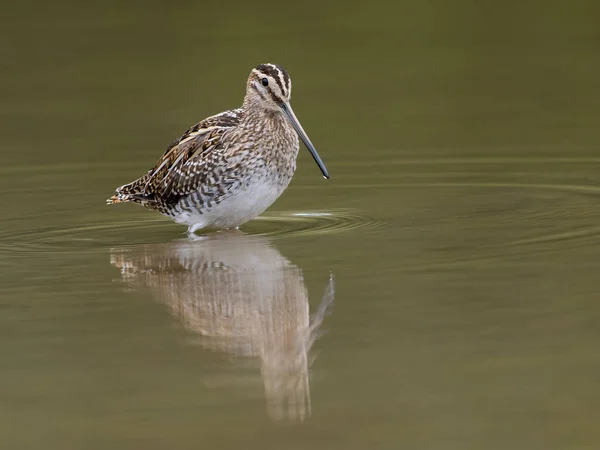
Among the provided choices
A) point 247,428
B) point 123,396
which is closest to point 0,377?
point 123,396

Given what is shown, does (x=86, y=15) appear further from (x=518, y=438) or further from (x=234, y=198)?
(x=518, y=438)

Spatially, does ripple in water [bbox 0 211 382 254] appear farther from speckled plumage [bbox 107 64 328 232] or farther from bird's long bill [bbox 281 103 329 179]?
bird's long bill [bbox 281 103 329 179]

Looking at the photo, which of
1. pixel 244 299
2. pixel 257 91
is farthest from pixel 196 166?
pixel 244 299

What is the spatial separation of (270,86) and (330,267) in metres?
2.16

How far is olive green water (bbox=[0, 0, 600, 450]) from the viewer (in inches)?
223

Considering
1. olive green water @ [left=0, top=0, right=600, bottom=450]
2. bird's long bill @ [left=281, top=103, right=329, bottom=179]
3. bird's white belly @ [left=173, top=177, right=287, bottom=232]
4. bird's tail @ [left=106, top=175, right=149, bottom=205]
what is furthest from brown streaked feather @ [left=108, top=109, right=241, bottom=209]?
bird's long bill @ [left=281, top=103, right=329, bottom=179]

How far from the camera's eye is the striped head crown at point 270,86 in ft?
32.8

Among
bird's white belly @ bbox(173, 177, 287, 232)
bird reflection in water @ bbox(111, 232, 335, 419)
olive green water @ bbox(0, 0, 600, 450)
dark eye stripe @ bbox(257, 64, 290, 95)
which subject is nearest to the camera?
olive green water @ bbox(0, 0, 600, 450)

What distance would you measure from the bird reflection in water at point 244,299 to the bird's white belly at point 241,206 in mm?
135

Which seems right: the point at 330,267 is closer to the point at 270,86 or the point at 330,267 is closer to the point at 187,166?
the point at 270,86

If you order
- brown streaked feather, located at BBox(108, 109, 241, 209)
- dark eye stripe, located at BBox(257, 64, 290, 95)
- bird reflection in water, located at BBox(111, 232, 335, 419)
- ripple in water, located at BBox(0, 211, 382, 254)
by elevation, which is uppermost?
dark eye stripe, located at BBox(257, 64, 290, 95)

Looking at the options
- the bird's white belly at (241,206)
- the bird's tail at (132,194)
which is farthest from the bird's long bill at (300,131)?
the bird's tail at (132,194)

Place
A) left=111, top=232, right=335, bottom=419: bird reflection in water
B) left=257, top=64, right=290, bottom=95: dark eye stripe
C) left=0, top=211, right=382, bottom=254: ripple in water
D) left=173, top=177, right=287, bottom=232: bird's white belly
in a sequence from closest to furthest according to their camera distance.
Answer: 1. left=111, top=232, right=335, bottom=419: bird reflection in water
2. left=0, top=211, right=382, bottom=254: ripple in water
3. left=173, top=177, right=287, bottom=232: bird's white belly
4. left=257, top=64, right=290, bottom=95: dark eye stripe

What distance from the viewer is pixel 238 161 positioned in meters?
9.93
